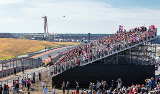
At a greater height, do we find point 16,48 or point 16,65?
point 16,65

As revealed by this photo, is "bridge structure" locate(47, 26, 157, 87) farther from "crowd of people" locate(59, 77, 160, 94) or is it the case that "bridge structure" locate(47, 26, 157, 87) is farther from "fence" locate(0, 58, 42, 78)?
"fence" locate(0, 58, 42, 78)

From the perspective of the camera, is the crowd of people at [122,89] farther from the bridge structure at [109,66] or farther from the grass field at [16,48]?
the grass field at [16,48]

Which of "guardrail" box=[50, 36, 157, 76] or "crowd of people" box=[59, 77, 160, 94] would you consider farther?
"guardrail" box=[50, 36, 157, 76]

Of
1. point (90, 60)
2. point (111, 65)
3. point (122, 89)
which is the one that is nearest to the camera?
point (122, 89)

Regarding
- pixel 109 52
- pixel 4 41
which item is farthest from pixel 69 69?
pixel 4 41

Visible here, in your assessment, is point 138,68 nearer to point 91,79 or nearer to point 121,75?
point 121,75

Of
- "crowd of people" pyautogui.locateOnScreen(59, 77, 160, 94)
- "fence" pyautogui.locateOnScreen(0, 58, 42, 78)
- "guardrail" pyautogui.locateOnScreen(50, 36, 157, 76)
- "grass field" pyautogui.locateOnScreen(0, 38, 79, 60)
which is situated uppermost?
"guardrail" pyautogui.locateOnScreen(50, 36, 157, 76)

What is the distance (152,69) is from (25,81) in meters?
13.0

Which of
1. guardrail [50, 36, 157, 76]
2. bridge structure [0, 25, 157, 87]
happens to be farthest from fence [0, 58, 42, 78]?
guardrail [50, 36, 157, 76]

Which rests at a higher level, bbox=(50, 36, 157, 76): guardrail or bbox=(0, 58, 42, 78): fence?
bbox=(50, 36, 157, 76): guardrail

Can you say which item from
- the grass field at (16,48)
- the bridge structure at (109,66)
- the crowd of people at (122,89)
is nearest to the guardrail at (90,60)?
the bridge structure at (109,66)

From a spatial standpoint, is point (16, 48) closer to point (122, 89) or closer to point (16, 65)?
point (16, 65)

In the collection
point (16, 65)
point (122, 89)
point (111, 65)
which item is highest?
point (111, 65)

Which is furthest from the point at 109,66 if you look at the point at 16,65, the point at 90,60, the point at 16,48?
the point at 16,48
